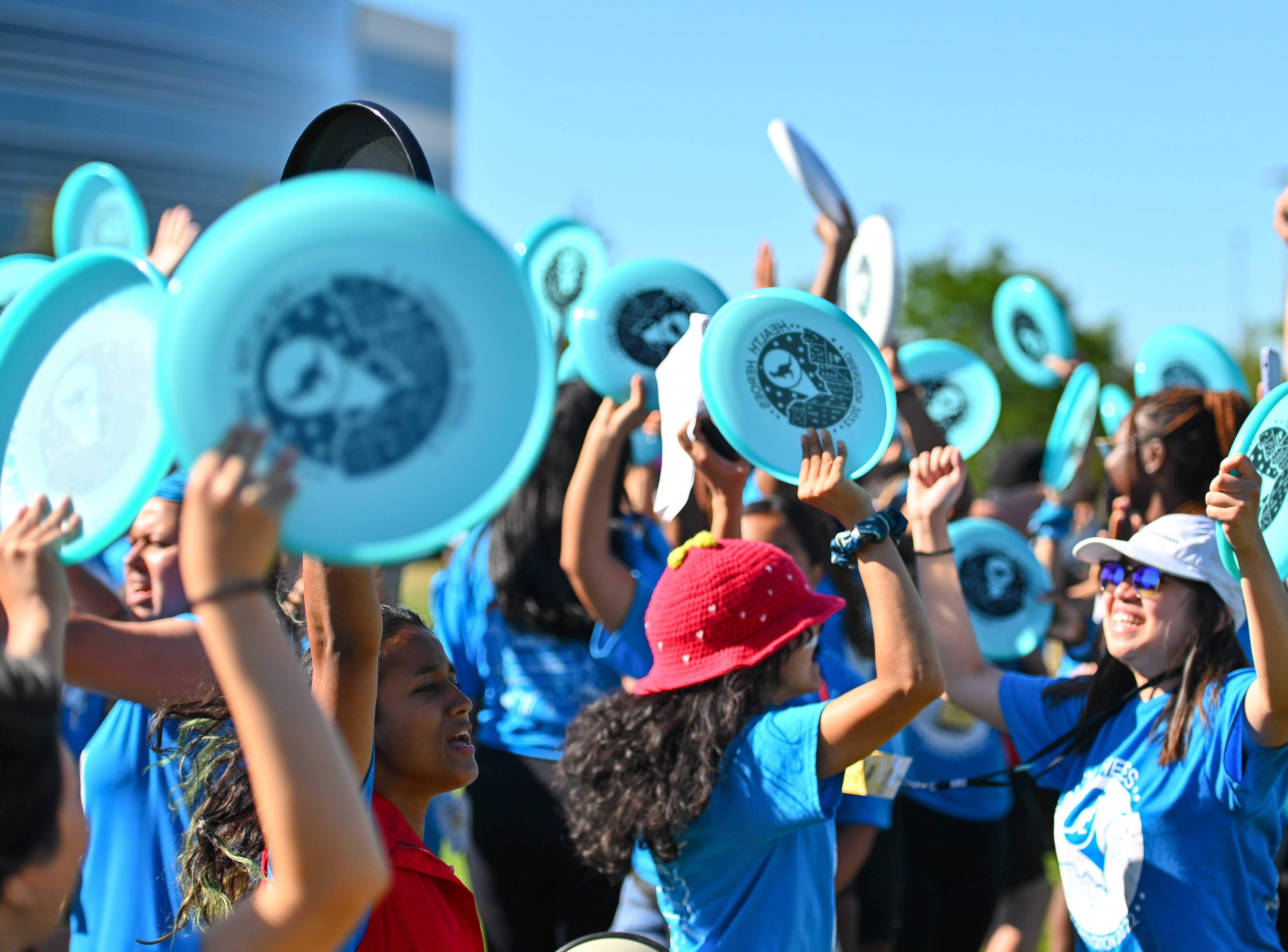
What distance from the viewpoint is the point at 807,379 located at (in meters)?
2.56

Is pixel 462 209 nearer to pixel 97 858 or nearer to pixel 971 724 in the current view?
pixel 97 858

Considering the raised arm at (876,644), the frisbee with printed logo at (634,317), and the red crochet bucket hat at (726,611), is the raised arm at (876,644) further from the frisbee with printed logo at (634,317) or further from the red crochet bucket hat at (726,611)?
the frisbee with printed logo at (634,317)

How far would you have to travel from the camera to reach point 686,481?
2707 mm

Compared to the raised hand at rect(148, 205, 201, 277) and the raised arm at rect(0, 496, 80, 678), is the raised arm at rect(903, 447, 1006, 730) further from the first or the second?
the raised hand at rect(148, 205, 201, 277)

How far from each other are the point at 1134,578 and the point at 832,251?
6.07 feet

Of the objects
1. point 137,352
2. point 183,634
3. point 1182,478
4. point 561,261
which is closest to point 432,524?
point 137,352

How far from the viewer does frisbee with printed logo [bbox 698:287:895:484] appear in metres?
2.48

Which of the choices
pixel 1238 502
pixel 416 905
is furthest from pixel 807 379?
pixel 416 905

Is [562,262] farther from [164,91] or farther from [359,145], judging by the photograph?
[164,91]

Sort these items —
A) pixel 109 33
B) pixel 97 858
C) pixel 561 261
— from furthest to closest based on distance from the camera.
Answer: pixel 109 33 < pixel 561 261 < pixel 97 858

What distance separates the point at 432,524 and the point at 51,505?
581mm

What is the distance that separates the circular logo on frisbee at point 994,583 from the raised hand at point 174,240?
2973mm

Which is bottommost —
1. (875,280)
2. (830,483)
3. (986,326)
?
(830,483)

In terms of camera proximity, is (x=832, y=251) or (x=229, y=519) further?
(x=832, y=251)
